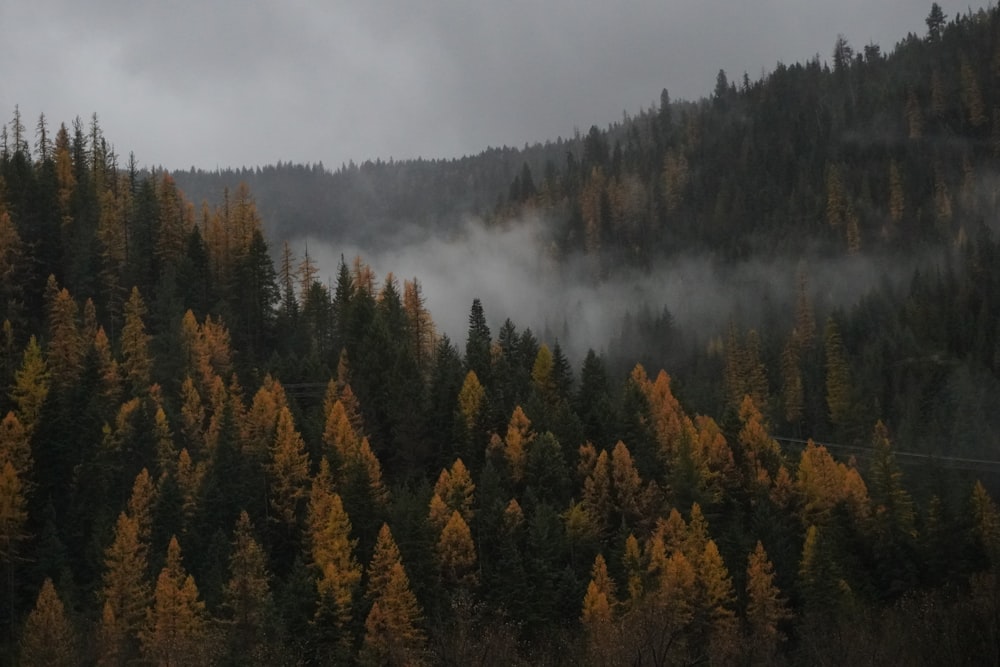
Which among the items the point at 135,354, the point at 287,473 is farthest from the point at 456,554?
the point at 135,354

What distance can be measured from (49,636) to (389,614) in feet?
78.9

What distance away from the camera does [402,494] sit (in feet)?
255

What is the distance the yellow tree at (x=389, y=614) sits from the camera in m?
63.9

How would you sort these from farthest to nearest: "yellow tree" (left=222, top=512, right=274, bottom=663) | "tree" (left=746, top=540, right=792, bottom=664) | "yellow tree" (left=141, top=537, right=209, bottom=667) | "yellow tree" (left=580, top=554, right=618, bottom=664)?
1. "tree" (left=746, top=540, right=792, bottom=664)
2. "yellow tree" (left=141, top=537, right=209, bottom=667)
3. "yellow tree" (left=222, top=512, right=274, bottom=663)
4. "yellow tree" (left=580, top=554, right=618, bottom=664)

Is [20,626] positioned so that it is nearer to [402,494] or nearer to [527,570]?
[402,494]

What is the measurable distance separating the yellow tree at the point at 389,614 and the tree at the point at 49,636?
2053 centimetres

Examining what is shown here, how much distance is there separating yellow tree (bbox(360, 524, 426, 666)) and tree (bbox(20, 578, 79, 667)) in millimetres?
20533

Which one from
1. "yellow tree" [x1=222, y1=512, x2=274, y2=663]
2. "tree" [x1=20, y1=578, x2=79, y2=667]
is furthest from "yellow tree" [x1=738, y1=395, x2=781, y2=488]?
"tree" [x1=20, y1=578, x2=79, y2=667]

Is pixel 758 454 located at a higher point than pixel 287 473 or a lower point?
lower

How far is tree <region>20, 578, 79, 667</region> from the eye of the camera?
58000mm

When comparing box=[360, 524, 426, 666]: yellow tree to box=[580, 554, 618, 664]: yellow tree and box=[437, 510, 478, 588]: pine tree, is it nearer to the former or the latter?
box=[437, 510, 478, 588]: pine tree

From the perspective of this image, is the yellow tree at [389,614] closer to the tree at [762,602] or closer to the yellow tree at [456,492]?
the yellow tree at [456,492]

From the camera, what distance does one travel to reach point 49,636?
60125mm

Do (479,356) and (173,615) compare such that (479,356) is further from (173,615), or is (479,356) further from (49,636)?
(49,636)
